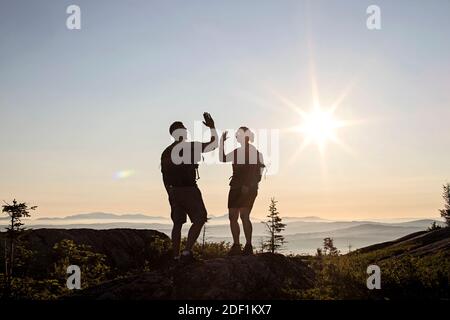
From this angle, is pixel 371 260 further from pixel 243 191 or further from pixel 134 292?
pixel 134 292

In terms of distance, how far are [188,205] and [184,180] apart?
0.58 m

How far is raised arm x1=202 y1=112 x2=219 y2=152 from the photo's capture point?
33.2 feet

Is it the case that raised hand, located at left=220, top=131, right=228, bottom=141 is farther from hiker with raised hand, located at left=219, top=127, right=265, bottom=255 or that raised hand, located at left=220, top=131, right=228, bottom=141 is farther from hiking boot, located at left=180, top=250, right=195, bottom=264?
hiking boot, located at left=180, top=250, right=195, bottom=264

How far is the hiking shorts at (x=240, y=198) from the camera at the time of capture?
11016mm

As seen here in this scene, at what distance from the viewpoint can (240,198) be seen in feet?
36.2

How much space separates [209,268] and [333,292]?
282 centimetres

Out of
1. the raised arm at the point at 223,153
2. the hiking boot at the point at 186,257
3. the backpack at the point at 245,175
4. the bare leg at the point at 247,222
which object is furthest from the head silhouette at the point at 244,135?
the hiking boot at the point at 186,257

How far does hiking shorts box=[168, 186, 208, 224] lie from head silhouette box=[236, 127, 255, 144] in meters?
1.79

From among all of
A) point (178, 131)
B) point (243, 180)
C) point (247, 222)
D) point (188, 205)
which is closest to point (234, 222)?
point (247, 222)

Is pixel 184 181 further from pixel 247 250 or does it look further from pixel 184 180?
pixel 247 250

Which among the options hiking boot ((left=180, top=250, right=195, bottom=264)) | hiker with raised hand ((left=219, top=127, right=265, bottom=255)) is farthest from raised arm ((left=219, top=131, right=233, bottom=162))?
hiking boot ((left=180, top=250, right=195, bottom=264))
